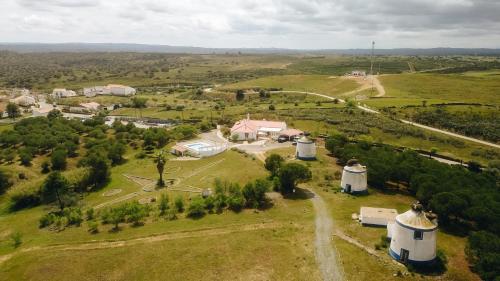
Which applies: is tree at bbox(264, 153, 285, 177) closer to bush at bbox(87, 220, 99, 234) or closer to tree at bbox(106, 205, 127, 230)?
tree at bbox(106, 205, 127, 230)

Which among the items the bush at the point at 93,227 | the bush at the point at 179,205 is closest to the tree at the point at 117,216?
the bush at the point at 93,227

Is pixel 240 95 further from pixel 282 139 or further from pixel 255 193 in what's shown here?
pixel 255 193

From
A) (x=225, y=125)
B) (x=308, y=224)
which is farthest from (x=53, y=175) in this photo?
(x=225, y=125)

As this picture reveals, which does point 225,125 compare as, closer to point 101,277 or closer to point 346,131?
point 346,131

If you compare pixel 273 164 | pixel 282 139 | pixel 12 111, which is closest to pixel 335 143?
pixel 282 139

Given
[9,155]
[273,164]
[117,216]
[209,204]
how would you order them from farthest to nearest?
[9,155]
[273,164]
[209,204]
[117,216]

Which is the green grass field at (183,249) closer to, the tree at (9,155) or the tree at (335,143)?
the tree at (335,143)

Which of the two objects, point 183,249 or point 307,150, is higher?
point 307,150
